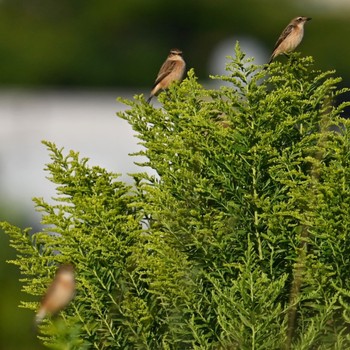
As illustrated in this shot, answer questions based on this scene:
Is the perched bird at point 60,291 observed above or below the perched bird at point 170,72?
below

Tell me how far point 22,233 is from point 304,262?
115 centimetres

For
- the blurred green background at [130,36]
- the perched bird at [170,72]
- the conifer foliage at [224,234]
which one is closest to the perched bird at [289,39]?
the perched bird at [170,72]

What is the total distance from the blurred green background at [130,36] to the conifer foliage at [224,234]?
24008 millimetres

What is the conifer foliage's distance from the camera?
3578mm

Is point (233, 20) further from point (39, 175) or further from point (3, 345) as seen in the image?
point (3, 345)

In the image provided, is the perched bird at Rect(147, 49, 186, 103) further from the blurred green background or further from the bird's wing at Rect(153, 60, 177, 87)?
the blurred green background

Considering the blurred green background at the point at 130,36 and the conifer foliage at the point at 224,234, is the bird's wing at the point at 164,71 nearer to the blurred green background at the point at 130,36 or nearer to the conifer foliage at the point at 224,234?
the conifer foliage at the point at 224,234

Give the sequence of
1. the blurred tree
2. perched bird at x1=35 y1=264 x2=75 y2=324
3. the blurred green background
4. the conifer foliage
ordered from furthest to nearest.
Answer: the blurred tree → the blurred green background → the conifer foliage → perched bird at x1=35 y1=264 x2=75 y2=324

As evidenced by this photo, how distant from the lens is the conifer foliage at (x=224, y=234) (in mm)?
3578

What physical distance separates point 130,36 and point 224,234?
→ 30916mm

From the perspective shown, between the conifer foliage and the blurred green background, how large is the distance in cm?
2401

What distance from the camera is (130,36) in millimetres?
34312

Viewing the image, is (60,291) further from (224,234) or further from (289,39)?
(289,39)

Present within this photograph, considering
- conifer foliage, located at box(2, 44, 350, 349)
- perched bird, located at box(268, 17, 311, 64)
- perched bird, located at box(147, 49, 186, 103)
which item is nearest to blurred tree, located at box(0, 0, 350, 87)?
perched bird, located at box(147, 49, 186, 103)
